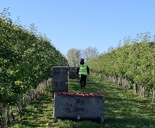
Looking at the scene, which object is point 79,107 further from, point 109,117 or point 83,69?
point 83,69

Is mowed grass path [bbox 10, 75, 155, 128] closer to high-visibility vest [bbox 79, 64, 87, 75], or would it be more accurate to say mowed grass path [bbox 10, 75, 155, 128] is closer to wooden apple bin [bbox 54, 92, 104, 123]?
wooden apple bin [bbox 54, 92, 104, 123]

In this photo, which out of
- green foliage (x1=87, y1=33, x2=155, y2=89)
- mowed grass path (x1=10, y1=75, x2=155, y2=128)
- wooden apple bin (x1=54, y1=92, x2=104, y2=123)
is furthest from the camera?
green foliage (x1=87, y1=33, x2=155, y2=89)

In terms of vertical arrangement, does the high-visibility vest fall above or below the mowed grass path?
above

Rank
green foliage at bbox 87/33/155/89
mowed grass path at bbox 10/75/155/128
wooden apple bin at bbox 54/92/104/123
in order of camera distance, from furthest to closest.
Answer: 1. green foliage at bbox 87/33/155/89
2. wooden apple bin at bbox 54/92/104/123
3. mowed grass path at bbox 10/75/155/128

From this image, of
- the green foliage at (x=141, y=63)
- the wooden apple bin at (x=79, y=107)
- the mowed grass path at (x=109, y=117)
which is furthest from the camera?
the green foliage at (x=141, y=63)

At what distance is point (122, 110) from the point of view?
23.0m

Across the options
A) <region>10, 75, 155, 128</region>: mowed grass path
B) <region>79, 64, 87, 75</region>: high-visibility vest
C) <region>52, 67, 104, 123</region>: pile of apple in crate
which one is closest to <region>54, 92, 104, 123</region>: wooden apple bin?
<region>52, 67, 104, 123</region>: pile of apple in crate

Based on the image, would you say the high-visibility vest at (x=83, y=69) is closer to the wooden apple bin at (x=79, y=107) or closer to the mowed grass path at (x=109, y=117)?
the mowed grass path at (x=109, y=117)

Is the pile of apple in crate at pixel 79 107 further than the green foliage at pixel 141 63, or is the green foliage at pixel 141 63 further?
the green foliage at pixel 141 63

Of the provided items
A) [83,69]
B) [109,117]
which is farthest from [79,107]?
[83,69]

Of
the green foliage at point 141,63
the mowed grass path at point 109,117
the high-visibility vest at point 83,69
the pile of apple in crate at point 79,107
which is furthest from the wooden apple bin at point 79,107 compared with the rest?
the high-visibility vest at point 83,69

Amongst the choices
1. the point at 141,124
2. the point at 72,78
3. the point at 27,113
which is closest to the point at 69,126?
the point at 141,124

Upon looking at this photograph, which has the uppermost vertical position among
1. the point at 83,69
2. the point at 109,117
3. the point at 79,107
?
the point at 83,69

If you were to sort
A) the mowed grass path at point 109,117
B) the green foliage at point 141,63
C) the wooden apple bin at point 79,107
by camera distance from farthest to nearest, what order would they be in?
the green foliage at point 141,63
the wooden apple bin at point 79,107
the mowed grass path at point 109,117
